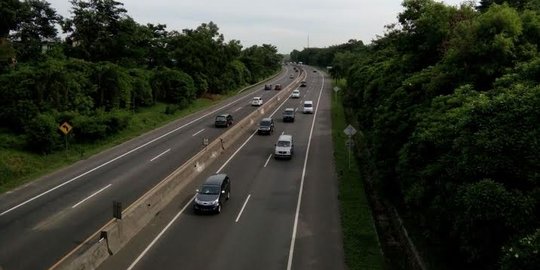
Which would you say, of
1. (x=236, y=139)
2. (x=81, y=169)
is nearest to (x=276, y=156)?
(x=236, y=139)

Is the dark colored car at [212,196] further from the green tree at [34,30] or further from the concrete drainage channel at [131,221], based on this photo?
the green tree at [34,30]

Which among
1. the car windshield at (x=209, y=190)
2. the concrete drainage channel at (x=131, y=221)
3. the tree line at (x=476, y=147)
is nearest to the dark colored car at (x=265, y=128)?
the concrete drainage channel at (x=131, y=221)

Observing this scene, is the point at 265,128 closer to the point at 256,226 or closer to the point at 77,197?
the point at 77,197

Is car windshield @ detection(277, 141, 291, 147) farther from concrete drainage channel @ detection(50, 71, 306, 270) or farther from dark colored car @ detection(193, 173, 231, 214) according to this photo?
dark colored car @ detection(193, 173, 231, 214)

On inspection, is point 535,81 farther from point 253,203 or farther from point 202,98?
point 202,98

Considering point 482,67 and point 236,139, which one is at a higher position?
point 482,67

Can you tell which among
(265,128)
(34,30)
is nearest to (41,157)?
(265,128)
